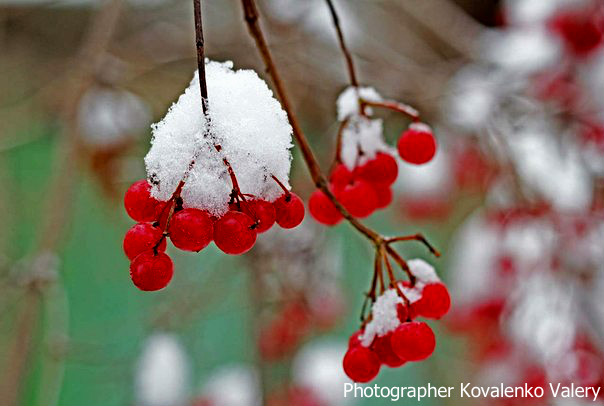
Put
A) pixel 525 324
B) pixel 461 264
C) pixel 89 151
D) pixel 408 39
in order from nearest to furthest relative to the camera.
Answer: pixel 525 324
pixel 89 151
pixel 461 264
pixel 408 39

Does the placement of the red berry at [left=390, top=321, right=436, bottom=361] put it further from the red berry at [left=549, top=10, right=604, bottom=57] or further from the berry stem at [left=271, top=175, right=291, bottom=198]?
the red berry at [left=549, top=10, right=604, bottom=57]

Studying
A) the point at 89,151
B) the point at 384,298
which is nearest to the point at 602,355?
the point at 384,298

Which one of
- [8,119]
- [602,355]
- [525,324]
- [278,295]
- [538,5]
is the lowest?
[602,355]

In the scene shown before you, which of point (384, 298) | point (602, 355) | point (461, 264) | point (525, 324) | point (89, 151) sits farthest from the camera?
point (461, 264)

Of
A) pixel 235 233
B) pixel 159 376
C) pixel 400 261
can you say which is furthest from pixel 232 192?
pixel 159 376

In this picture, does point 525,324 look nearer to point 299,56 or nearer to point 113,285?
point 299,56

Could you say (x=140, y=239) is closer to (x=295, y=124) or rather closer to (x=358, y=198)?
(x=295, y=124)

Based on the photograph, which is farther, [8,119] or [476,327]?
[8,119]
